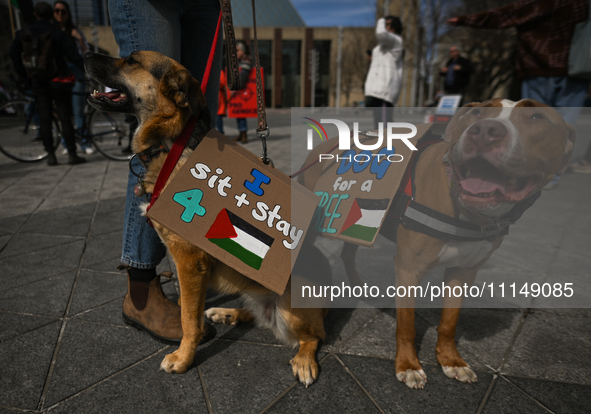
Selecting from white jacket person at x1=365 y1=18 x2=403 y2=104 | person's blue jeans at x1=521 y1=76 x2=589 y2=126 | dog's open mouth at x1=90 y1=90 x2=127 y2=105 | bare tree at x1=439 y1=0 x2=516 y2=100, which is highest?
bare tree at x1=439 y1=0 x2=516 y2=100

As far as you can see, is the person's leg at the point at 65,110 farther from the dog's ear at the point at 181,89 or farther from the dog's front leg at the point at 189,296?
the dog's front leg at the point at 189,296

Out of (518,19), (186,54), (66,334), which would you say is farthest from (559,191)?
(66,334)

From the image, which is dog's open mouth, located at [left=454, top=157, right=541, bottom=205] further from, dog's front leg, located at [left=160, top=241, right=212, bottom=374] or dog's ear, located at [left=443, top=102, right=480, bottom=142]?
dog's front leg, located at [left=160, top=241, right=212, bottom=374]

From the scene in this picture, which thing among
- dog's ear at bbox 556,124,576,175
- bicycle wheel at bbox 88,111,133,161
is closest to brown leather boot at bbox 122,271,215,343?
dog's ear at bbox 556,124,576,175

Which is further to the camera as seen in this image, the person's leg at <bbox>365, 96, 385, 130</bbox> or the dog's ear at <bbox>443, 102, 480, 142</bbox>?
the person's leg at <bbox>365, 96, 385, 130</bbox>

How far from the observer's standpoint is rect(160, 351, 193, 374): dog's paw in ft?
5.70

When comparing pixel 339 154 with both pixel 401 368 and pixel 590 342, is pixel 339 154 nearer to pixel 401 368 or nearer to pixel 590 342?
pixel 401 368

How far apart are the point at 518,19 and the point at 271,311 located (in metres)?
4.15

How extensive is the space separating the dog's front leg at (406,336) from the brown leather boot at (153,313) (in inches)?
40.5

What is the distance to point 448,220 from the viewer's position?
1.62 meters

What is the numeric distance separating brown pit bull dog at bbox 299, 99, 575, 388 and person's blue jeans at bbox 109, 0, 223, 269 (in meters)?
1.25

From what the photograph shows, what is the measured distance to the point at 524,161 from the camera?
133 cm

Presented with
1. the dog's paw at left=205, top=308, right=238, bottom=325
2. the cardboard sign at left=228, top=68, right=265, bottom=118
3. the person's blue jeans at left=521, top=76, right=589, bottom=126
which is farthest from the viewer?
the cardboard sign at left=228, top=68, right=265, bottom=118
